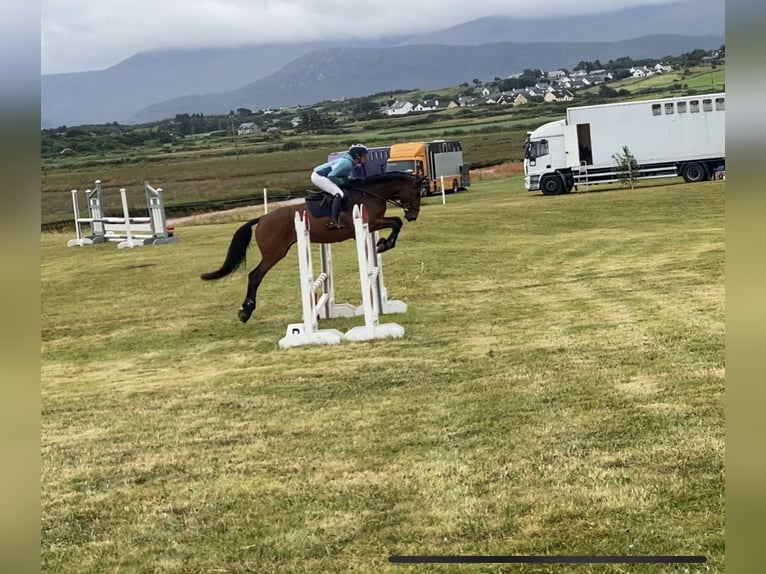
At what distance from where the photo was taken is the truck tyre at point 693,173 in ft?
62.2

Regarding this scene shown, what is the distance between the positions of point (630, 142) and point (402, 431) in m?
16.9

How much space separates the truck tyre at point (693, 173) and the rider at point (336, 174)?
1382 cm

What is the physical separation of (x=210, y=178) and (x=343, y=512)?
1451 cm

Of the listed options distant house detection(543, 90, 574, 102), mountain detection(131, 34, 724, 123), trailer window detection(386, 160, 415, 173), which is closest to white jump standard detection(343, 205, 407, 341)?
mountain detection(131, 34, 724, 123)

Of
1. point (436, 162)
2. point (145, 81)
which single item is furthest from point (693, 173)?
point (145, 81)

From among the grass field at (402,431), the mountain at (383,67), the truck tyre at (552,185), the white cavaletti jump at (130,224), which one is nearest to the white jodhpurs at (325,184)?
the grass field at (402,431)

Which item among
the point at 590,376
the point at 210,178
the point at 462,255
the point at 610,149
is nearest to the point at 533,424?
the point at 590,376

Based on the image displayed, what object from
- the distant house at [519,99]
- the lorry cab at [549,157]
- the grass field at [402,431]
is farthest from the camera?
the lorry cab at [549,157]

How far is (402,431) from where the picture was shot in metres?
4.18

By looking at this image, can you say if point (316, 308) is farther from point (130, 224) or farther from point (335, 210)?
point (130, 224)

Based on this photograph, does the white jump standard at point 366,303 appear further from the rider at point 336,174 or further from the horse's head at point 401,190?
the horse's head at point 401,190

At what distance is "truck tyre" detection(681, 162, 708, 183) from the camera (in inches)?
746

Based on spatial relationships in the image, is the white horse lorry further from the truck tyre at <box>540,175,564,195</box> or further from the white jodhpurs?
the white jodhpurs
